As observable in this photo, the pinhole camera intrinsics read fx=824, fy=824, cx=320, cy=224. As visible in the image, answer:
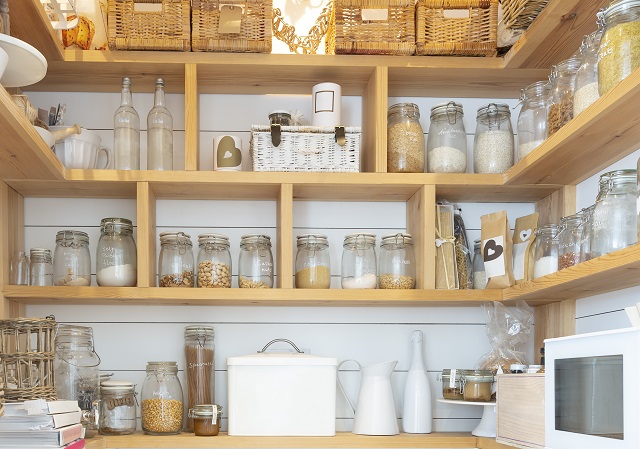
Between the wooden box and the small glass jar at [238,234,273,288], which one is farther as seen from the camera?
the small glass jar at [238,234,273,288]

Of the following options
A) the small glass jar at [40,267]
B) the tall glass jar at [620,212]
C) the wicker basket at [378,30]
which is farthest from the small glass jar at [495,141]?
the small glass jar at [40,267]

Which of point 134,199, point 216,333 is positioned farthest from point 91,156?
point 216,333

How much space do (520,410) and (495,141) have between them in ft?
2.94

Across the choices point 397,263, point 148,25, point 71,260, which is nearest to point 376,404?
point 397,263

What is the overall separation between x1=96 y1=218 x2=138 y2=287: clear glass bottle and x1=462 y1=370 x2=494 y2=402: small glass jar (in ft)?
3.41

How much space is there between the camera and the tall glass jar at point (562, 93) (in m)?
2.05

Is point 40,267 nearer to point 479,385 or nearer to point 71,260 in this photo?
point 71,260

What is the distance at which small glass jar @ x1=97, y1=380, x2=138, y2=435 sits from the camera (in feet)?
7.95

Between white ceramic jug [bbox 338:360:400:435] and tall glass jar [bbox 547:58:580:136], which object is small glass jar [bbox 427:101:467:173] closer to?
tall glass jar [bbox 547:58:580:136]

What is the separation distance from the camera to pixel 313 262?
2.53 m

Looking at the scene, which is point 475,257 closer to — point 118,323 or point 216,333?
point 216,333

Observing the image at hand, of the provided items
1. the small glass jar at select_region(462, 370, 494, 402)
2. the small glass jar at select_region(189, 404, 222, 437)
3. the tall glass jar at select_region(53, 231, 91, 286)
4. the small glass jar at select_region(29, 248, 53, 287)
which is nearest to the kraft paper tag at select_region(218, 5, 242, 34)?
the tall glass jar at select_region(53, 231, 91, 286)

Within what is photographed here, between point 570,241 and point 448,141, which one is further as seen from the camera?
point 448,141

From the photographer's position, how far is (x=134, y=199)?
8.85 feet
